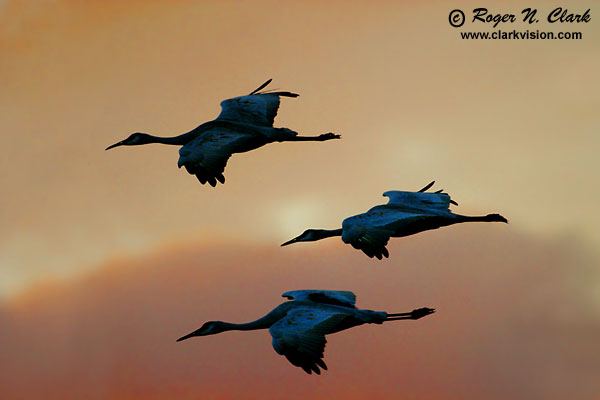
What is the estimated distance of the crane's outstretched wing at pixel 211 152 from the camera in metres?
51.2

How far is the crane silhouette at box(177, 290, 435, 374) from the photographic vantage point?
47.2 m

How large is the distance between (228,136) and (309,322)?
24.6ft

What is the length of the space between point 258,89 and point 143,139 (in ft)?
14.5

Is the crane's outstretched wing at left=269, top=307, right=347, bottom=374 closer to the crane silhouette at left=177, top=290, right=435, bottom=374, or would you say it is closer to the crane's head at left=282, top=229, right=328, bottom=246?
the crane silhouette at left=177, top=290, right=435, bottom=374

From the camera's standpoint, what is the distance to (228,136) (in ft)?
173

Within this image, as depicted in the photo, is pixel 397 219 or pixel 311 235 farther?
pixel 311 235

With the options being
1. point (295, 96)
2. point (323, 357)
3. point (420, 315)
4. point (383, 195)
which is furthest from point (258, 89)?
point (323, 357)

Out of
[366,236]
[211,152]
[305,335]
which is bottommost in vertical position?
[305,335]

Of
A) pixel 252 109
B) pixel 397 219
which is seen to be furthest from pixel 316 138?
pixel 397 219

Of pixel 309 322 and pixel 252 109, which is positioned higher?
pixel 252 109

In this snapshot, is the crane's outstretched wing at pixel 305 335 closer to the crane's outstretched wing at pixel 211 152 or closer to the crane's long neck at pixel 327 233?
the crane's outstretched wing at pixel 211 152

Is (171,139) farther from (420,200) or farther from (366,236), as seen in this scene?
(366,236)

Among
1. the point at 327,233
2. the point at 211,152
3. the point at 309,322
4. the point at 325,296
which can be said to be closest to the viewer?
the point at 309,322

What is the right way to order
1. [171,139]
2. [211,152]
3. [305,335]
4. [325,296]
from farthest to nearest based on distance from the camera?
1. [171,139]
2. [325,296]
3. [211,152]
4. [305,335]
